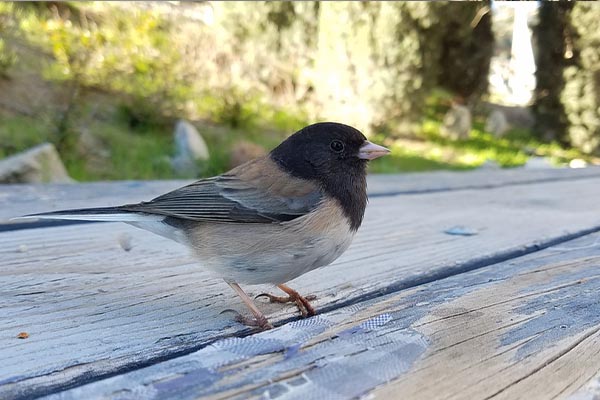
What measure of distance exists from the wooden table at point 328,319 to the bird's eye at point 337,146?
0.78 feet

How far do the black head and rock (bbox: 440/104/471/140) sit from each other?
930 cm

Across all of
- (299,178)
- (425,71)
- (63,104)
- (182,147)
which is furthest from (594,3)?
(299,178)

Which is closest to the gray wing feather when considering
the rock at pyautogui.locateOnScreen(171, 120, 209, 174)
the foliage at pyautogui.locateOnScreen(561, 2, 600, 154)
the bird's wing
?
the bird's wing

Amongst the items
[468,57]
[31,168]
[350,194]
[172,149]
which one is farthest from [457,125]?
[350,194]

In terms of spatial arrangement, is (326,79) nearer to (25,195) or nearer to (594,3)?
(594,3)

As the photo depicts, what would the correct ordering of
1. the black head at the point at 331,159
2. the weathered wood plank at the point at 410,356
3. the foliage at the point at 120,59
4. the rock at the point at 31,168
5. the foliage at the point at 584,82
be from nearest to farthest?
the weathered wood plank at the point at 410,356 < the black head at the point at 331,159 < the rock at the point at 31,168 < the foliage at the point at 120,59 < the foliage at the point at 584,82

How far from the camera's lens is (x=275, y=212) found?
4.12 ft

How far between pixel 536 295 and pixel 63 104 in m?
5.86

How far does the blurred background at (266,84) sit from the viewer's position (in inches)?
219

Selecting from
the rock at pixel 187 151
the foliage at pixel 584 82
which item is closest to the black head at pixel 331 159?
the rock at pixel 187 151

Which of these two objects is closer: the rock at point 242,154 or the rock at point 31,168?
the rock at point 31,168

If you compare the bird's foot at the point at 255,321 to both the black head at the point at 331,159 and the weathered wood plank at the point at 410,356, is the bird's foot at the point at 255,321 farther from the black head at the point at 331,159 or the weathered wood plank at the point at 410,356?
the black head at the point at 331,159

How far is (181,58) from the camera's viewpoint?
24.4ft

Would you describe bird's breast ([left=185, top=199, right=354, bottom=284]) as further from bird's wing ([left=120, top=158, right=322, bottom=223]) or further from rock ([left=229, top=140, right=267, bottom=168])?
rock ([left=229, top=140, right=267, bottom=168])
